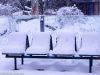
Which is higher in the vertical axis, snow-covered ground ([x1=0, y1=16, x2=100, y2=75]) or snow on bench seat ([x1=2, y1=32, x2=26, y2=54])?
snow on bench seat ([x1=2, y1=32, x2=26, y2=54])

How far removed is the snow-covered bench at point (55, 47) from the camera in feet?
24.6

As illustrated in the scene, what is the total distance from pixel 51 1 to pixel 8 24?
27.2 ft

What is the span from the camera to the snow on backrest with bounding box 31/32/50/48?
7887 mm

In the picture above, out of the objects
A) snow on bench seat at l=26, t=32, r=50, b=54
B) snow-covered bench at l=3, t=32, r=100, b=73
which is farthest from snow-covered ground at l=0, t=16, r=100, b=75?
snow on bench seat at l=26, t=32, r=50, b=54

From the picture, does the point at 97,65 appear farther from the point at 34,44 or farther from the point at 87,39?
the point at 34,44

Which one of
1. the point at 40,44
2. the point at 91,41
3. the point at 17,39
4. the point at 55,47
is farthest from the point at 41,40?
the point at 91,41

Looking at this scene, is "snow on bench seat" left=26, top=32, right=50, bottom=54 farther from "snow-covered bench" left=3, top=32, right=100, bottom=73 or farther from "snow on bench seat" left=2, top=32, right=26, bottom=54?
"snow on bench seat" left=2, top=32, right=26, bottom=54

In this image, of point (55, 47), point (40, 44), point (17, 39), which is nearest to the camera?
point (55, 47)

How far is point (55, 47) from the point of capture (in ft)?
25.6

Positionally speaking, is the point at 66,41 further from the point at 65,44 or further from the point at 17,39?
the point at 17,39

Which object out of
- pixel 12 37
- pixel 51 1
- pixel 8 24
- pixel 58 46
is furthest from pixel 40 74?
pixel 51 1

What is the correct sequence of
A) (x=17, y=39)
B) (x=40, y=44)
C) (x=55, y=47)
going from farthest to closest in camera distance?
1. (x=17, y=39)
2. (x=40, y=44)
3. (x=55, y=47)

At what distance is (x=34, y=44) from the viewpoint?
7.95 metres

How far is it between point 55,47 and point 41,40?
16.6 inches
